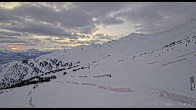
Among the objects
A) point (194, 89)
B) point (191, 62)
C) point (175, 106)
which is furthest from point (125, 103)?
point (191, 62)

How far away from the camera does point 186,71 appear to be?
36.1 meters

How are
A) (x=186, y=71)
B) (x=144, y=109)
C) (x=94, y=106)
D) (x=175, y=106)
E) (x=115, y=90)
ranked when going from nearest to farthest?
(x=144, y=109), (x=175, y=106), (x=94, y=106), (x=115, y=90), (x=186, y=71)

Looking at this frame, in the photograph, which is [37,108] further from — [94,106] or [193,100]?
[193,100]

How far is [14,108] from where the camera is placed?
1895 centimetres

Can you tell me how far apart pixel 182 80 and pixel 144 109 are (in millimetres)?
18475

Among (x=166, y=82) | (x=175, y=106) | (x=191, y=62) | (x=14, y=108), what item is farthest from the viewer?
(x=191, y=62)

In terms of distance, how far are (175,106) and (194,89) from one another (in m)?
10.5

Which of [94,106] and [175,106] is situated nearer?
[175,106]

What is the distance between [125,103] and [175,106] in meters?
3.54

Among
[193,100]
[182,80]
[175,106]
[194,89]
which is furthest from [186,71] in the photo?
[175,106]

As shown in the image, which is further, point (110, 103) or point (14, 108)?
point (14, 108)

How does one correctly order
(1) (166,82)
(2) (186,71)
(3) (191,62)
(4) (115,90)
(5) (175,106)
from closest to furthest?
(5) (175,106)
(4) (115,90)
(1) (166,82)
(2) (186,71)
(3) (191,62)

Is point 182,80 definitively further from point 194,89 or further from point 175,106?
point 175,106

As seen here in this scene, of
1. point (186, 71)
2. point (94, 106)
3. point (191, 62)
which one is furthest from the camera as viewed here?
point (191, 62)
